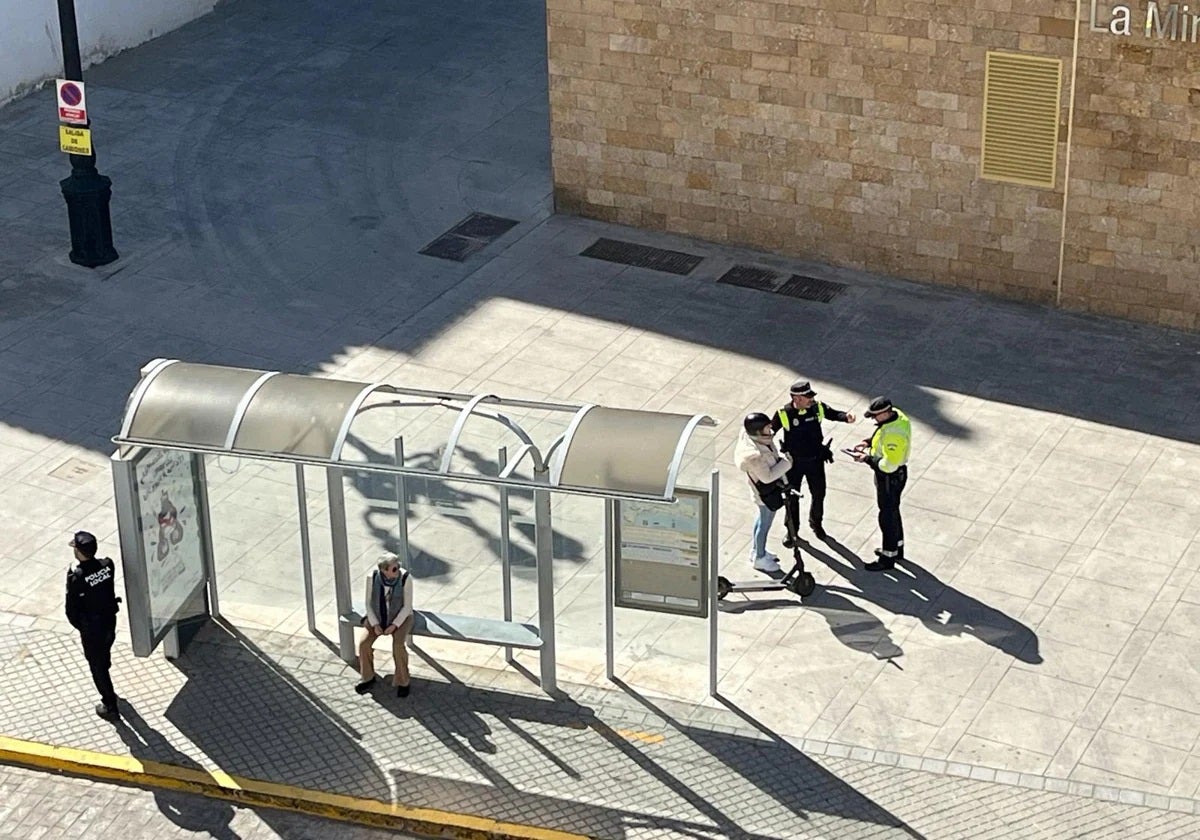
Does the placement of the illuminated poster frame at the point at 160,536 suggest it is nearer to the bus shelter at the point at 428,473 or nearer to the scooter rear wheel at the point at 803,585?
the bus shelter at the point at 428,473

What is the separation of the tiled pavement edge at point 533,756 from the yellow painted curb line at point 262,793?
0.21 ft

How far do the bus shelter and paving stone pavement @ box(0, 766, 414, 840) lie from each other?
4.30 ft

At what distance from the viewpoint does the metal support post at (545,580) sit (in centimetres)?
1395

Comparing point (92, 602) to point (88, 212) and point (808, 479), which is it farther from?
point (88, 212)

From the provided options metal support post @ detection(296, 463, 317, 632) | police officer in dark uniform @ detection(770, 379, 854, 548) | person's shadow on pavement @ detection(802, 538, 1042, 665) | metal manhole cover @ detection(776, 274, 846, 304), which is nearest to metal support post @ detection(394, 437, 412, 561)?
metal support post @ detection(296, 463, 317, 632)

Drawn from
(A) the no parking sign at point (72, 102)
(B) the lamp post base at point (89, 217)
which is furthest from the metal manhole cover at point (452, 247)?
→ (A) the no parking sign at point (72, 102)

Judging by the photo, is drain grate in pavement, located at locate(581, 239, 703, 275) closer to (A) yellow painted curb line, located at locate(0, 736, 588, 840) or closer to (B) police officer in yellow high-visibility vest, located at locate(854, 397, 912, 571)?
(B) police officer in yellow high-visibility vest, located at locate(854, 397, 912, 571)

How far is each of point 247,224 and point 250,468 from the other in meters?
8.23

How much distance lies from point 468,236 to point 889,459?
7888 millimetres

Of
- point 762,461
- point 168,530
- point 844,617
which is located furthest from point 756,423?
point 168,530

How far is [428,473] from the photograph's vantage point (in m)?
13.9

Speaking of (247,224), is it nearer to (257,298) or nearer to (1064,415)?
(257,298)

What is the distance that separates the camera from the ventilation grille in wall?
64.4 ft

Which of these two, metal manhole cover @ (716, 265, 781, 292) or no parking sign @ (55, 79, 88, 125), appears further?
metal manhole cover @ (716, 265, 781, 292)
